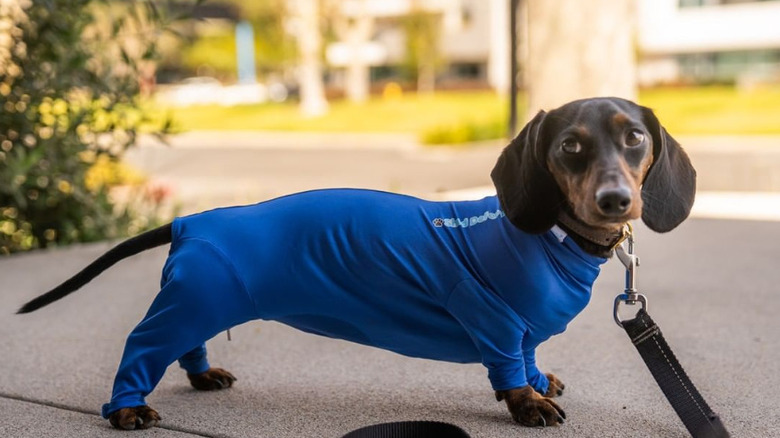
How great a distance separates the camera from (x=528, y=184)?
2.95m

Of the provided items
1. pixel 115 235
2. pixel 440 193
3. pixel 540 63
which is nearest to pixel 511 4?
pixel 540 63

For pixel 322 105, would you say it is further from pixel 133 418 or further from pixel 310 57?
pixel 133 418

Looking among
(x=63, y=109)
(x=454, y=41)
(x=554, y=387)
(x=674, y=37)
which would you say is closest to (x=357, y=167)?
(x=63, y=109)

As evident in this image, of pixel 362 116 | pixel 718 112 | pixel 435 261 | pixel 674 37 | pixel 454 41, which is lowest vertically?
pixel 362 116

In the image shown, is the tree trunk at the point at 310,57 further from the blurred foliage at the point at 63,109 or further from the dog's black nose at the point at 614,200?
the dog's black nose at the point at 614,200

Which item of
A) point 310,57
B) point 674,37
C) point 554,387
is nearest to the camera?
point 554,387

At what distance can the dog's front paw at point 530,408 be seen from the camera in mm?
3096

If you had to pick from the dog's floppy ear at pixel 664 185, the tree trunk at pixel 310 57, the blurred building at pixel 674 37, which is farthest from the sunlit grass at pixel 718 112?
the dog's floppy ear at pixel 664 185

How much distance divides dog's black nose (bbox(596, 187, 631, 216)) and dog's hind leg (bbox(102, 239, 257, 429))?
1.21 m

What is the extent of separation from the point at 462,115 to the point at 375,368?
24307 mm

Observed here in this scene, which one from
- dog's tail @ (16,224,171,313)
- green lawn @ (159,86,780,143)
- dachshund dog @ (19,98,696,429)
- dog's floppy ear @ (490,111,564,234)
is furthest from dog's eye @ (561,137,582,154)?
green lawn @ (159,86,780,143)

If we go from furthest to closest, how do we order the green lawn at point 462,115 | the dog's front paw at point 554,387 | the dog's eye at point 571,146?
the green lawn at point 462,115, the dog's front paw at point 554,387, the dog's eye at point 571,146

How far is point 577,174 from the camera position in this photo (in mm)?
2816

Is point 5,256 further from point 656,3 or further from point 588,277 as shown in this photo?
point 656,3
